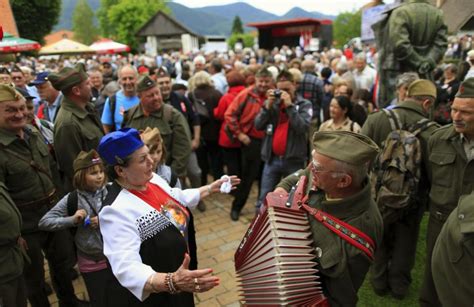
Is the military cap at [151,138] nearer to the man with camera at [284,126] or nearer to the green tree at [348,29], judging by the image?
the man with camera at [284,126]

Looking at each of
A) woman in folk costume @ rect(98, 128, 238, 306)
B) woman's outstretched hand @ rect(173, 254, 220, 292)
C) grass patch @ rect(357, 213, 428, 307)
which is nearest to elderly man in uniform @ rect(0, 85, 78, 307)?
woman in folk costume @ rect(98, 128, 238, 306)

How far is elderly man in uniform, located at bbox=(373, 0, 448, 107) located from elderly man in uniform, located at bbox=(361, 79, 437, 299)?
1.72 metres

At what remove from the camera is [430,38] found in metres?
5.25

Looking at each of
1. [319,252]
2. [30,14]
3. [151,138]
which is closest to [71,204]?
[151,138]

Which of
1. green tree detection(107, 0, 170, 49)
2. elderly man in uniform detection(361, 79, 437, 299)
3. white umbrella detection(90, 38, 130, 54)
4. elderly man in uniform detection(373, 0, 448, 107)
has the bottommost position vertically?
elderly man in uniform detection(361, 79, 437, 299)

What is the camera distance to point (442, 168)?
9.86 feet

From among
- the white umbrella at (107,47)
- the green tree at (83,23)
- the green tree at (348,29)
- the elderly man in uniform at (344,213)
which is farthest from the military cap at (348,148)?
the green tree at (83,23)

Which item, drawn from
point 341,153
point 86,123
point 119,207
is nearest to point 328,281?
point 341,153

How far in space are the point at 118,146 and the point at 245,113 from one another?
11.2 ft

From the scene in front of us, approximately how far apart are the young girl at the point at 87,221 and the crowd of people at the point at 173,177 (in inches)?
0.4

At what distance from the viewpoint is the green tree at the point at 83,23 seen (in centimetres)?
9525

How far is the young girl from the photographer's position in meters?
3.06

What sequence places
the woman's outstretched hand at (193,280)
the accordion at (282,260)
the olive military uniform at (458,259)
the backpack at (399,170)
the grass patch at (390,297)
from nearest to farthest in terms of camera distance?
the olive military uniform at (458,259), the woman's outstretched hand at (193,280), the accordion at (282,260), the backpack at (399,170), the grass patch at (390,297)

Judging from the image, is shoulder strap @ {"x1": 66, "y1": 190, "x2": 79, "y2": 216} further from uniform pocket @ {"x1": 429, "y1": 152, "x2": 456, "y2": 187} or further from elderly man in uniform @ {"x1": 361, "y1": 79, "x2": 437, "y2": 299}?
uniform pocket @ {"x1": 429, "y1": 152, "x2": 456, "y2": 187}
